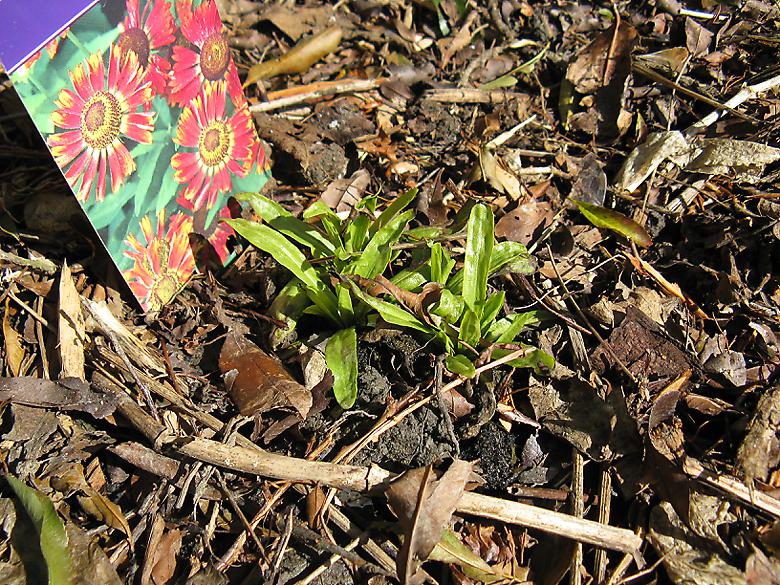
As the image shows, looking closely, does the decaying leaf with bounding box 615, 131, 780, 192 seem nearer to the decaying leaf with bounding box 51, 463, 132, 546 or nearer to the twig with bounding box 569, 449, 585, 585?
the twig with bounding box 569, 449, 585, 585

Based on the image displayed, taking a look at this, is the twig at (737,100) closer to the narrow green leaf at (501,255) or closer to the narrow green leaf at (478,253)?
the narrow green leaf at (501,255)

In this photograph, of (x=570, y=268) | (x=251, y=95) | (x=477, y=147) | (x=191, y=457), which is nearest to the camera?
(x=191, y=457)

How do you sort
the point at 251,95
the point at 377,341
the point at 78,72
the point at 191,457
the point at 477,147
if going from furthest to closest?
1. the point at 251,95
2. the point at 477,147
3. the point at 377,341
4. the point at 191,457
5. the point at 78,72

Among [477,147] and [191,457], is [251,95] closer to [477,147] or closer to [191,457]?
[477,147]

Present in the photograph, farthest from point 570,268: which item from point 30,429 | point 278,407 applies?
point 30,429

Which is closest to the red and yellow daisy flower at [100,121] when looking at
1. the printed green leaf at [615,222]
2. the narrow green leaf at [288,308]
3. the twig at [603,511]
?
the narrow green leaf at [288,308]
